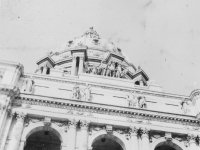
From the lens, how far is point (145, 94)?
27953 millimetres

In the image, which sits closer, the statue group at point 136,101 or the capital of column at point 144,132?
the capital of column at point 144,132

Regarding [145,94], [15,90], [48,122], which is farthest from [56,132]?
[145,94]

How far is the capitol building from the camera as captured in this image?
76.7ft

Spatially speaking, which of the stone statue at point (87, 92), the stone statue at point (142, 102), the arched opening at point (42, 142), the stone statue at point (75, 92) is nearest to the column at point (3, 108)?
the arched opening at point (42, 142)

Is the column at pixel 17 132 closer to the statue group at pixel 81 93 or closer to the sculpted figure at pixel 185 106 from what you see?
the statue group at pixel 81 93

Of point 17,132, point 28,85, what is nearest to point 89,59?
point 28,85

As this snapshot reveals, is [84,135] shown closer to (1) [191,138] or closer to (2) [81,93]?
(2) [81,93]

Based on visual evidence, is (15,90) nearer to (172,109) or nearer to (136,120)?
(136,120)

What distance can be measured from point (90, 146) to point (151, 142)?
4.65 metres

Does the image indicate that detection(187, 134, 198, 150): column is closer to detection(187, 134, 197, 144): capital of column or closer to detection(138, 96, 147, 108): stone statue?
detection(187, 134, 197, 144): capital of column

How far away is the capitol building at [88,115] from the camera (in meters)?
23.4

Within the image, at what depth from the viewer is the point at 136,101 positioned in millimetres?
26656

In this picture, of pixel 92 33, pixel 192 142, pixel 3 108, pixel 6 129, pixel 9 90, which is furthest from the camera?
pixel 92 33

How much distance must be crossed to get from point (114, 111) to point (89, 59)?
2357 centimetres
